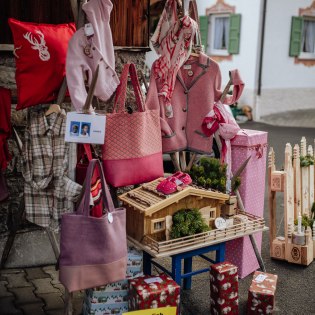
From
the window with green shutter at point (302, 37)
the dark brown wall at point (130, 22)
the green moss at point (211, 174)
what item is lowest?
the green moss at point (211, 174)

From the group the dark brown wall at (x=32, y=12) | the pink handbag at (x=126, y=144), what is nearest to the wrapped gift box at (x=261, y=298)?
the pink handbag at (x=126, y=144)

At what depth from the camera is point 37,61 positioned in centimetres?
309

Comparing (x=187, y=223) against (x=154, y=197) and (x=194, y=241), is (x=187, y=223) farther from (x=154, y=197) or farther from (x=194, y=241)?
(x=154, y=197)

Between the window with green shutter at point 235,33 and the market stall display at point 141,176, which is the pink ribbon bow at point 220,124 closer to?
the market stall display at point 141,176

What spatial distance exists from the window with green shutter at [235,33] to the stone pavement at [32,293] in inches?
441

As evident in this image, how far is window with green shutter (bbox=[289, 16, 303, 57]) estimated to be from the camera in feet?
47.3

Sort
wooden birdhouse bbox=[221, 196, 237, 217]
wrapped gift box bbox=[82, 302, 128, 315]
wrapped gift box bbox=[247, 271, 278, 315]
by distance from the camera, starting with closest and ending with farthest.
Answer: wrapped gift box bbox=[82, 302, 128, 315] → wrapped gift box bbox=[247, 271, 278, 315] → wooden birdhouse bbox=[221, 196, 237, 217]

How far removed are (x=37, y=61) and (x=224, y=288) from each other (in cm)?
192

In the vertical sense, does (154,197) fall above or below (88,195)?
below

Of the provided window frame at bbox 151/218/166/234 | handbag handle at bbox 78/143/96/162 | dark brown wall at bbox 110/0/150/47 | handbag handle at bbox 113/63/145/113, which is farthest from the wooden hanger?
dark brown wall at bbox 110/0/150/47

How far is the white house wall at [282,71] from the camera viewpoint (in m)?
14.0

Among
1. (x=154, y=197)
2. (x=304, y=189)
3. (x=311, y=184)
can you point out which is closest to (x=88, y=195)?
(x=154, y=197)

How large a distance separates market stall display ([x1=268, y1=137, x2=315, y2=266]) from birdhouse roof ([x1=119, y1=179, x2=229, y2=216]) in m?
1.17

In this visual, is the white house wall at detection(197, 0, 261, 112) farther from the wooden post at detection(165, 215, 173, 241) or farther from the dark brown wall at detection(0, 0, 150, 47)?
the wooden post at detection(165, 215, 173, 241)
